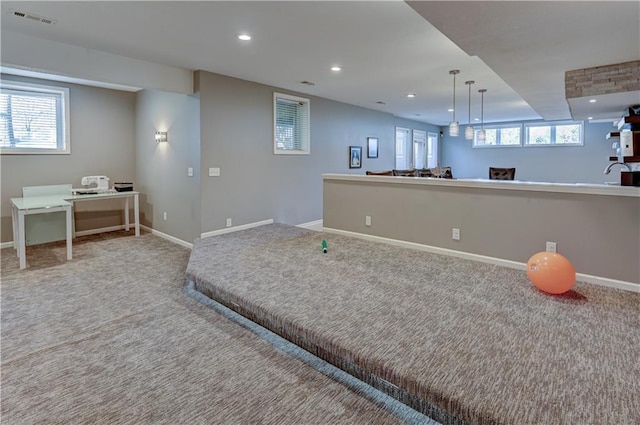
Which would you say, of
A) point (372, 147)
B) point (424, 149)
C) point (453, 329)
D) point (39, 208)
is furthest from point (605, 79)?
point (424, 149)

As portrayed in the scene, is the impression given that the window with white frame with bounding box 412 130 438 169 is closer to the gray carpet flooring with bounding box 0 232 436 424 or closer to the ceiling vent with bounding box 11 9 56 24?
the gray carpet flooring with bounding box 0 232 436 424

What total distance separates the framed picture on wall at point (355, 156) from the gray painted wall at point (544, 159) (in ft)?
17.3

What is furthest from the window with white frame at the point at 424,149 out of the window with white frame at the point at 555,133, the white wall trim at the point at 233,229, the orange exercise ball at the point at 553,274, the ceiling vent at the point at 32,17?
the ceiling vent at the point at 32,17

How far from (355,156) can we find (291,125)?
207 centimetres

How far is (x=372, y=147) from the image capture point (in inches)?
341

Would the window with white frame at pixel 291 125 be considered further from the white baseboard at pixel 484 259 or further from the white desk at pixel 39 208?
the white desk at pixel 39 208

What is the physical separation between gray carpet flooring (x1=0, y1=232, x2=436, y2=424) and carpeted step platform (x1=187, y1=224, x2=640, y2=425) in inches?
7.9

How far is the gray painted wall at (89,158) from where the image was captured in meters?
5.25

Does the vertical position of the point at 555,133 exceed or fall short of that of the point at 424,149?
it exceeds it

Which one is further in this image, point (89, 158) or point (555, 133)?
point (555, 133)

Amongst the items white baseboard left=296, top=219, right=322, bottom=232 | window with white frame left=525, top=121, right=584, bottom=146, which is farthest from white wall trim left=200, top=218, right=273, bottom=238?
window with white frame left=525, top=121, right=584, bottom=146

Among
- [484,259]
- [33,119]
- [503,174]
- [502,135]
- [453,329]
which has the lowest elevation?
[453,329]

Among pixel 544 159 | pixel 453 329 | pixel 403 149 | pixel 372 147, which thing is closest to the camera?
pixel 453 329

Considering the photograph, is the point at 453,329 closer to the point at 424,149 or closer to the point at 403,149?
the point at 403,149
